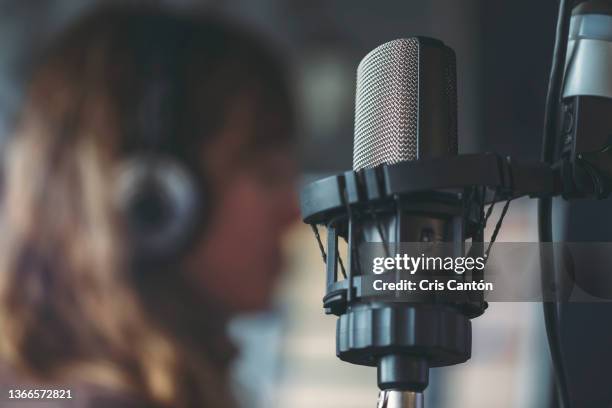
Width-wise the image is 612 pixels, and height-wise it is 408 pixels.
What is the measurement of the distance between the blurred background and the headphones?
223 mm

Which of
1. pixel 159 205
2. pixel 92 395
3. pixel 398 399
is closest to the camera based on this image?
pixel 398 399

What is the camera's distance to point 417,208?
0.46m

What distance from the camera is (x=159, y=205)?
2088 mm

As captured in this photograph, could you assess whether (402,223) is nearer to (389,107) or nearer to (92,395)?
(389,107)

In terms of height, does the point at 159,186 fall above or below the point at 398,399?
above

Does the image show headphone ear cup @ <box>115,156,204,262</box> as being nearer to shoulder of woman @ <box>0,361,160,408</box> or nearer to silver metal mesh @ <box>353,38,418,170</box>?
shoulder of woman @ <box>0,361,160,408</box>

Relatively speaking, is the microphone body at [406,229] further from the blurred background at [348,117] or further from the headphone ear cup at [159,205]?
the headphone ear cup at [159,205]

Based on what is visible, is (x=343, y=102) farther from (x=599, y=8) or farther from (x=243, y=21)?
(x=599, y=8)

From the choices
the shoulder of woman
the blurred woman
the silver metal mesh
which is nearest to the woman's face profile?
the blurred woman

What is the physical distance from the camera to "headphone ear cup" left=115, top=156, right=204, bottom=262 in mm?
2068

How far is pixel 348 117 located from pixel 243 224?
33 centimetres

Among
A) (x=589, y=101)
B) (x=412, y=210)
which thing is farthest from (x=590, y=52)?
(x=412, y=210)

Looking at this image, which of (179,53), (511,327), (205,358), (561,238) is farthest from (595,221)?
(179,53)

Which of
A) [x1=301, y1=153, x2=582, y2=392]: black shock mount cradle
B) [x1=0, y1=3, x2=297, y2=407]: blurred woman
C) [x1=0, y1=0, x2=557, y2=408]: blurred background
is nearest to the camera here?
[x1=301, y1=153, x2=582, y2=392]: black shock mount cradle
